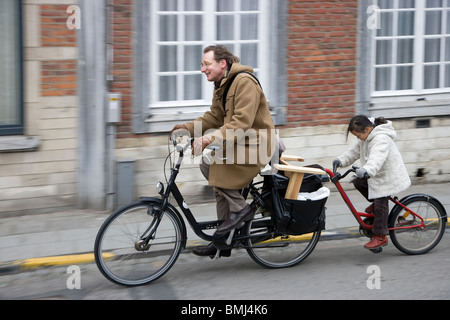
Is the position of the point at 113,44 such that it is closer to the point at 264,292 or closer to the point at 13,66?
the point at 13,66

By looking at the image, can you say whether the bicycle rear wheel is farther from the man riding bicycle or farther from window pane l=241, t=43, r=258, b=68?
window pane l=241, t=43, r=258, b=68

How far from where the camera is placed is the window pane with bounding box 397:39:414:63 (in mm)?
8820

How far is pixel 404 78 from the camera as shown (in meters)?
8.91

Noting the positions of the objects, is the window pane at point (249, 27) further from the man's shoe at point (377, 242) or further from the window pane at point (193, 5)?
the man's shoe at point (377, 242)

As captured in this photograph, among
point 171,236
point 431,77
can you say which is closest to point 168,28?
point 171,236

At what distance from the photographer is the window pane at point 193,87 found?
8.01 m

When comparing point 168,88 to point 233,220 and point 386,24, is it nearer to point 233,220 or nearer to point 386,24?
point 233,220

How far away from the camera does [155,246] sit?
5.27 metres

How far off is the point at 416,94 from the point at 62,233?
5109mm

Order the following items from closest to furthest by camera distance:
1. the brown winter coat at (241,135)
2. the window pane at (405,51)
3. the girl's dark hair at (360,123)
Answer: the brown winter coat at (241,135) → the girl's dark hair at (360,123) → the window pane at (405,51)

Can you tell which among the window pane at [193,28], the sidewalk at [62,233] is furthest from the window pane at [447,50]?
the window pane at [193,28]

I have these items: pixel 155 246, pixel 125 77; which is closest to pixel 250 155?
pixel 155 246

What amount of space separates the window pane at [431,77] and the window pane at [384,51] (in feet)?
2.08

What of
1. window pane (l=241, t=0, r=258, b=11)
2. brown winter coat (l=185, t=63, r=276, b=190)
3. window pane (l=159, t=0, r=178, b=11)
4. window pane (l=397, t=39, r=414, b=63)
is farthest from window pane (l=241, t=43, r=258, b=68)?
brown winter coat (l=185, t=63, r=276, b=190)
